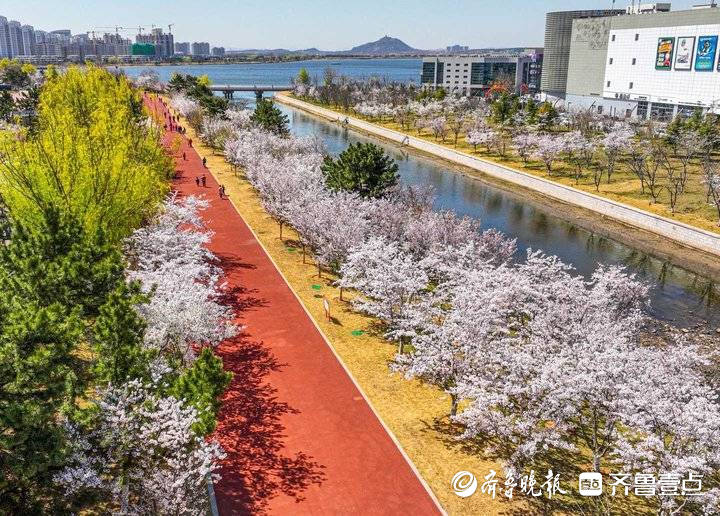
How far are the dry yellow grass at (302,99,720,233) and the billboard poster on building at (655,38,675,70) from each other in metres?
33.2

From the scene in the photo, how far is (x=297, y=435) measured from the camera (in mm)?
21562

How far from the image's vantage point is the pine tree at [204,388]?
1591cm

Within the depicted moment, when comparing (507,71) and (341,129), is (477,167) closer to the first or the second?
(341,129)

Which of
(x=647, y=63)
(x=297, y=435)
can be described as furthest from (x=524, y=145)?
(x=297, y=435)

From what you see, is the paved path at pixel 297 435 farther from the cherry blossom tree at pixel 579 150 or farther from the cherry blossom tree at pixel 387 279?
the cherry blossom tree at pixel 579 150

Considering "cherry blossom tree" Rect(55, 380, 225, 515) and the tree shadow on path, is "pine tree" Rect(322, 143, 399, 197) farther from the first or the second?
"cherry blossom tree" Rect(55, 380, 225, 515)

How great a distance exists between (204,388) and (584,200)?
51893 millimetres

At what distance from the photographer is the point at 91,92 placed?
1858 inches

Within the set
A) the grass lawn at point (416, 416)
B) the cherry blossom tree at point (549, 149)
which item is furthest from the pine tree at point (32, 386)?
the cherry blossom tree at point (549, 149)

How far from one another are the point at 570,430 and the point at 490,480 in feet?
15.9

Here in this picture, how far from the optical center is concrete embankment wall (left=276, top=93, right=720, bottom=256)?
4728cm

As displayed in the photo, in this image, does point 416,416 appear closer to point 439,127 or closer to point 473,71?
point 439,127

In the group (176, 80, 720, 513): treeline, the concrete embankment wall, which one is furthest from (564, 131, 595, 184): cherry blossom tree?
(176, 80, 720, 513): treeline

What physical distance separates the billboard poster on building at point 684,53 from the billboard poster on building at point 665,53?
4.74ft
